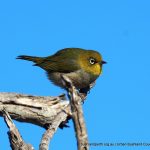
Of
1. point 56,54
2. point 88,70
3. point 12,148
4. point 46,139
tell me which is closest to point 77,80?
point 88,70

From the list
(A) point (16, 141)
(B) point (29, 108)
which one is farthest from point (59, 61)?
(A) point (16, 141)

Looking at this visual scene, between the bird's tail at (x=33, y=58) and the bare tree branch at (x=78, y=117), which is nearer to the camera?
the bare tree branch at (x=78, y=117)

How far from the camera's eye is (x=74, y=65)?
37.3 ft

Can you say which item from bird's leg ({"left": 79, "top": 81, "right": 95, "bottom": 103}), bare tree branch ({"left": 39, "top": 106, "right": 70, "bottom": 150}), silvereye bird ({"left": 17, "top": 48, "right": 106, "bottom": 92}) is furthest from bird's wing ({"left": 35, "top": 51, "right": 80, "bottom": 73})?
bare tree branch ({"left": 39, "top": 106, "right": 70, "bottom": 150})

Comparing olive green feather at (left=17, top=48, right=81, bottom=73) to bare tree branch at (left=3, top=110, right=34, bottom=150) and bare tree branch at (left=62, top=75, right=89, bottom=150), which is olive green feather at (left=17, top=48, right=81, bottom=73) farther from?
bare tree branch at (left=62, top=75, right=89, bottom=150)

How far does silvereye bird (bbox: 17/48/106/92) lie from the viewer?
1097 centimetres

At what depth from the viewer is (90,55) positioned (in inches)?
458

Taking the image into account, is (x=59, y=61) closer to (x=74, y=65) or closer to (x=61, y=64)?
(x=61, y=64)

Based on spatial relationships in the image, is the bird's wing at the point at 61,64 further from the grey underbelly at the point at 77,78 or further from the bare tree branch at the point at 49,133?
the bare tree branch at the point at 49,133

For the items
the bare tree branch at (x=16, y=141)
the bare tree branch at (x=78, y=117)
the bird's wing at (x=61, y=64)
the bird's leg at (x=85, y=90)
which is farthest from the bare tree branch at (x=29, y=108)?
the bare tree branch at (x=78, y=117)

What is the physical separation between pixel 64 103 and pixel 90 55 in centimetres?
240

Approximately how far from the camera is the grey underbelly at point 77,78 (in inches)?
428

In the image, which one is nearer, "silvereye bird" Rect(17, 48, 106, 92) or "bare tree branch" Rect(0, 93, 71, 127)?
"bare tree branch" Rect(0, 93, 71, 127)

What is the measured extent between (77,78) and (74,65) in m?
0.50
